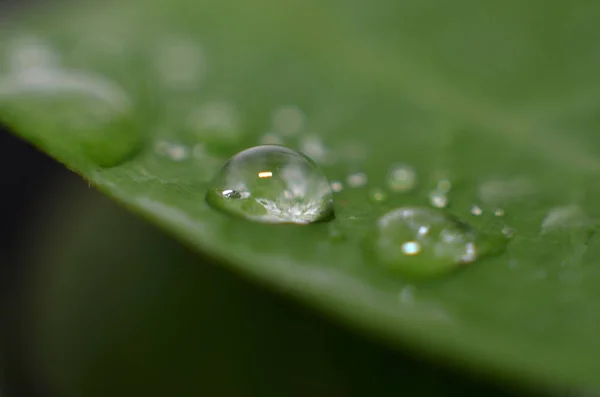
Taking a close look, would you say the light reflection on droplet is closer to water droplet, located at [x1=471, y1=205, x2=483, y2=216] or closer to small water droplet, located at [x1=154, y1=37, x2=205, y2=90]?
water droplet, located at [x1=471, y1=205, x2=483, y2=216]

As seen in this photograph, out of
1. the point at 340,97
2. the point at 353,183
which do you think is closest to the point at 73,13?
the point at 340,97

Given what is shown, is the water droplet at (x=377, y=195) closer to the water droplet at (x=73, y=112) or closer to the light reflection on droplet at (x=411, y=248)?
the light reflection on droplet at (x=411, y=248)

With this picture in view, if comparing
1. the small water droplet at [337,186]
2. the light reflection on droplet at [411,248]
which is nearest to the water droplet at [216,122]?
the small water droplet at [337,186]

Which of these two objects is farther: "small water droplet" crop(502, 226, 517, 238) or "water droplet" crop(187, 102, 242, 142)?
"water droplet" crop(187, 102, 242, 142)

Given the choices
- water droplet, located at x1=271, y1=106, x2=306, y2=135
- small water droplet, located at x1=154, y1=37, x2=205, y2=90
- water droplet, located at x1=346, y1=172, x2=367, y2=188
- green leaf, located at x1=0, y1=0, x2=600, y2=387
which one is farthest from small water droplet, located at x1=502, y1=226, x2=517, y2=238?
small water droplet, located at x1=154, y1=37, x2=205, y2=90

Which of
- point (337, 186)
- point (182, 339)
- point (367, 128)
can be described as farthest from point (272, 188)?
point (182, 339)

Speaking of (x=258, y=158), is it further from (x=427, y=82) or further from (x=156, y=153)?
(x=427, y=82)

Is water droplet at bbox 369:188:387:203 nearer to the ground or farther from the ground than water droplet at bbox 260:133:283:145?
nearer to the ground
